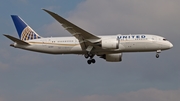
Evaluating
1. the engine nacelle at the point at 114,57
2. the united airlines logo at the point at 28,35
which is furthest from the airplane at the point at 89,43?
the engine nacelle at the point at 114,57

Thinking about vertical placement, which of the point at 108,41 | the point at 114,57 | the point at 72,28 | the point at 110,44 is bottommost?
the point at 114,57

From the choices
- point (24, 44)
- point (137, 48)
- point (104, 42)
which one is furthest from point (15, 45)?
point (137, 48)

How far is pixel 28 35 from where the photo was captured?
214 ft

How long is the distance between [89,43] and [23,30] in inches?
420

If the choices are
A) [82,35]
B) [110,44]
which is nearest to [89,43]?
[82,35]

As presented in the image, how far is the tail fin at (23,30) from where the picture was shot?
64938mm

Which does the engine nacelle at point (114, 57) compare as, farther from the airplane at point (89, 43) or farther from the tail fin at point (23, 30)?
the tail fin at point (23, 30)

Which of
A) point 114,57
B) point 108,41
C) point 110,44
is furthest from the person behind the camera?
point 114,57

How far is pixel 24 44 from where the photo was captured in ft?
207

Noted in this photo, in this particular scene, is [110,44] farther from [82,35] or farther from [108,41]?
[82,35]

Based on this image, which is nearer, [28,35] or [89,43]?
[89,43]

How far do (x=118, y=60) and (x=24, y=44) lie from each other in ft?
42.2

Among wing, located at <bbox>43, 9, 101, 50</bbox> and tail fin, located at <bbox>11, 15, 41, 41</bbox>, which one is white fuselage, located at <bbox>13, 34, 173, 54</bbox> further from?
tail fin, located at <bbox>11, 15, 41, 41</bbox>

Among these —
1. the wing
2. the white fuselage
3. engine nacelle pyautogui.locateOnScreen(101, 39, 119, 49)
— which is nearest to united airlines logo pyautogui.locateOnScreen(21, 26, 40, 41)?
the white fuselage
